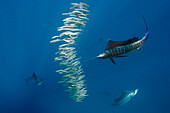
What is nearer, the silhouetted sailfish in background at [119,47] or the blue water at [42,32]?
the silhouetted sailfish in background at [119,47]

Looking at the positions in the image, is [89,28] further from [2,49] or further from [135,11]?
[2,49]

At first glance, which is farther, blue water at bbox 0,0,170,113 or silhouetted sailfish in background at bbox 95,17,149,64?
blue water at bbox 0,0,170,113

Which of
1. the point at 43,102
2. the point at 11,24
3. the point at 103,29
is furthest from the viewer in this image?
the point at 43,102

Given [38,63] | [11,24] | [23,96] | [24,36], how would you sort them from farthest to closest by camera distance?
[23,96]
[38,63]
[24,36]
[11,24]

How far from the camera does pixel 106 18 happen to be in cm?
966

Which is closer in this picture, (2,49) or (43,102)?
(2,49)

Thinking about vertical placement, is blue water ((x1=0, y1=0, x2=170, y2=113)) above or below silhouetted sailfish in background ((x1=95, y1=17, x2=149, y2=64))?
above

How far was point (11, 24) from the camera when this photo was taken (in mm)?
7586

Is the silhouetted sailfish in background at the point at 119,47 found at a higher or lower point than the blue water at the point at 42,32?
lower

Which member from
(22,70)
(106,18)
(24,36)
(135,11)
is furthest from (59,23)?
(22,70)

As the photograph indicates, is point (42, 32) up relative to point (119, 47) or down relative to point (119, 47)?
up

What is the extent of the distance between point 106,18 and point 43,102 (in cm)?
1696

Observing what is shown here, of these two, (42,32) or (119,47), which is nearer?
(119,47)

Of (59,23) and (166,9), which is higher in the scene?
(166,9)
